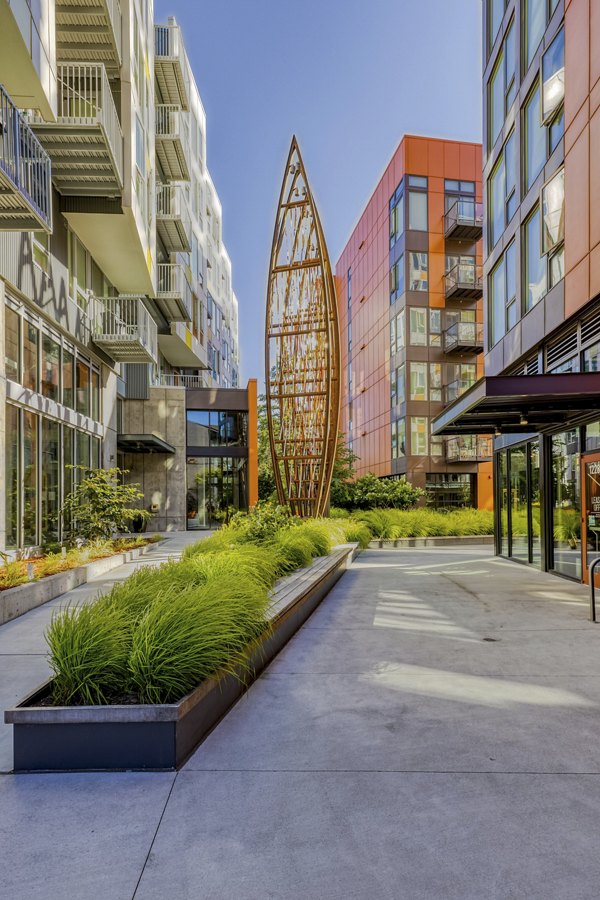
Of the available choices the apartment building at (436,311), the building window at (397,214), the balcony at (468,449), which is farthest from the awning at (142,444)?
the building window at (397,214)

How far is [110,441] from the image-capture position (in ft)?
70.1

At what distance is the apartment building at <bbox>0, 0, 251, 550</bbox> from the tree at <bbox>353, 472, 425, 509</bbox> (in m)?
8.02

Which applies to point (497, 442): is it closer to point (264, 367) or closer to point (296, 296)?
point (264, 367)

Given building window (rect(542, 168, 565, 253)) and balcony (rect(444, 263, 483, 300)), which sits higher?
balcony (rect(444, 263, 483, 300))

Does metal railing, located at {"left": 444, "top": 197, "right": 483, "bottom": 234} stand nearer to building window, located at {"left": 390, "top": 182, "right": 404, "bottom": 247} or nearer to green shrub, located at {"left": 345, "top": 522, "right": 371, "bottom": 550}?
building window, located at {"left": 390, "top": 182, "right": 404, "bottom": 247}

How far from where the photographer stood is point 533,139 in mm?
13094

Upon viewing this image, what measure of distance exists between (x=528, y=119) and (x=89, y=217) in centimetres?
1137

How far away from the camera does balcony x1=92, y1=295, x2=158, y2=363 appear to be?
18531 mm

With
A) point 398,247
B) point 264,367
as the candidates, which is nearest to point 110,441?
point 264,367

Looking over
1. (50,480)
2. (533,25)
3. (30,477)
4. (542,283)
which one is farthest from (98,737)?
(533,25)

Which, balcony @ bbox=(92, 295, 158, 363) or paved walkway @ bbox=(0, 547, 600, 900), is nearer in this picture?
paved walkway @ bbox=(0, 547, 600, 900)

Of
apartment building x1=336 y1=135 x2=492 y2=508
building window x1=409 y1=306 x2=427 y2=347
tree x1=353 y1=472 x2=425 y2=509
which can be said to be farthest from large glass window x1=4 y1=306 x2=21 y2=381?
building window x1=409 y1=306 x2=427 y2=347

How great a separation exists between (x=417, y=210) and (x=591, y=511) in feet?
89.5

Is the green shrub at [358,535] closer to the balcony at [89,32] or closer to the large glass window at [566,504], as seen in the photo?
the large glass window at [566,504]
